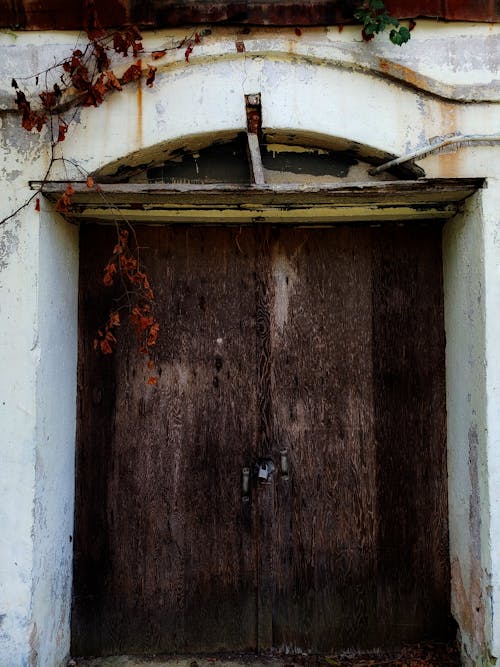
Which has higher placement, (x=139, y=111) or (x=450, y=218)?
(x=139, y=111)

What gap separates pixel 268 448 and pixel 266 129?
166 centimetres

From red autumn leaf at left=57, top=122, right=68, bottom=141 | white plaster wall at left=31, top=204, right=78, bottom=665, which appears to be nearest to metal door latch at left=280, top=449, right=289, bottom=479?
white plaster wall at left=31, top=204, right=78, bottom=665

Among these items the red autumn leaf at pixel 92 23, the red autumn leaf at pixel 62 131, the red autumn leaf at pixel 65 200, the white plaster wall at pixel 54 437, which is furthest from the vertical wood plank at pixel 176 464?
the red autumn leaf at pixel 92 23

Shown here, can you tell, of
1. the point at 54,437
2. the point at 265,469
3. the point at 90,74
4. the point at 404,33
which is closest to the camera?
the point at 404,33

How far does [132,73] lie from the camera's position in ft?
8.77

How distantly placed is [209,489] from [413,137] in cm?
210

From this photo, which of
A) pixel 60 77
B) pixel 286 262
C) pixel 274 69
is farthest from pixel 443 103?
pixel 60 77

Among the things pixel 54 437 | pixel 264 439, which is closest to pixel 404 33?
pixel 264 439

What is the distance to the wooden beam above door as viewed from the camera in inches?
103

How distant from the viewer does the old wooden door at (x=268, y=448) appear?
3.11 meters

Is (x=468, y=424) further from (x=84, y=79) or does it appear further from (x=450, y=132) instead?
(x=84, y=79)

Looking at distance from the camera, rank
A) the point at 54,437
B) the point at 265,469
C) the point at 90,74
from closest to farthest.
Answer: the point at 90,74 < the point at 54,437 < the point at 265,469

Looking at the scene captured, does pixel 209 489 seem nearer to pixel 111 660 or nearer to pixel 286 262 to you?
pixel 111 660

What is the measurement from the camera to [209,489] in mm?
3146
